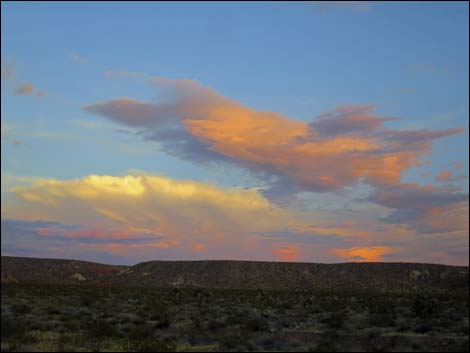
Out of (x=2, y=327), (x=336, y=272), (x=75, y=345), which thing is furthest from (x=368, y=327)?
(x=336, y=272)

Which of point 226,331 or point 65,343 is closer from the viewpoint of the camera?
point 65,343

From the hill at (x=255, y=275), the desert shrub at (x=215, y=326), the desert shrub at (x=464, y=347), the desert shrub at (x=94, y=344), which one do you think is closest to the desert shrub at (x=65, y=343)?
the desert shrub at (x=94, y=344)

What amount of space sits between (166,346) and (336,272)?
78789 millimetres

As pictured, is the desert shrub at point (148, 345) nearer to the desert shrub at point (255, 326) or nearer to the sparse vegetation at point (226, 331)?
the sparse vegetation at point (226, 331)

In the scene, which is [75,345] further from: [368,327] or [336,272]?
[336,272]

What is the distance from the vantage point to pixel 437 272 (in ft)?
279

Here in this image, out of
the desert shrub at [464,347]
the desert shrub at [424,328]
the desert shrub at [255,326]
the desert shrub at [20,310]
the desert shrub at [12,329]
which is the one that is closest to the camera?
the desert shrub at [464,347]

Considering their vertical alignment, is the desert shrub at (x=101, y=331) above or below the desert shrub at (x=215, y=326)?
above

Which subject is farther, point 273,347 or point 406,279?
point 406,279

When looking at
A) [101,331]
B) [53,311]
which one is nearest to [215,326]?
[101,331]

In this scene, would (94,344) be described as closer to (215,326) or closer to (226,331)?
(226,331)

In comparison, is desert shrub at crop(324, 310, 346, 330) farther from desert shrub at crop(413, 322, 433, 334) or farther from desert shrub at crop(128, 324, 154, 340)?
desert shrub at crop(128, 324, 154, 340)

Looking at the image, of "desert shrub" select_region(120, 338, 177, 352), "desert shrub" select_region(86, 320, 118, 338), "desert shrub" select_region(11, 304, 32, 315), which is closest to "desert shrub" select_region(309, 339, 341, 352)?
"desert shrub" select_region(120, 338, 177, 352)

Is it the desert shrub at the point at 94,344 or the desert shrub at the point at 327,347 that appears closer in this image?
the desert shrub at the point at 94,344
